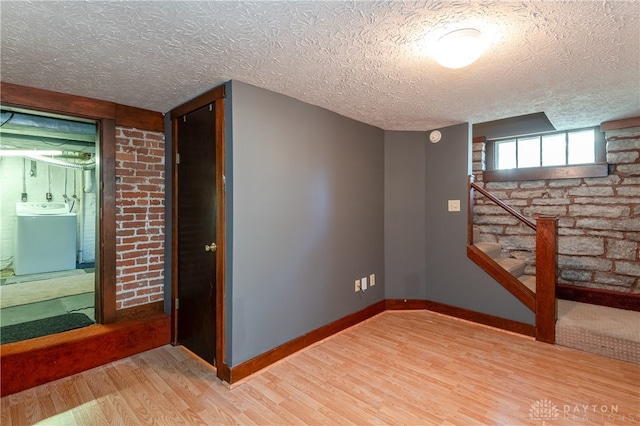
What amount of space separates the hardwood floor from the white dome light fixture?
2017 millimetres

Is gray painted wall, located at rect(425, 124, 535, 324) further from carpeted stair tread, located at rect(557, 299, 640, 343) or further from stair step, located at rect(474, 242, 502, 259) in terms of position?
carpeted stair tread, located at rect(557, 299, 640, 343)

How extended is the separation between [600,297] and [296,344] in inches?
133

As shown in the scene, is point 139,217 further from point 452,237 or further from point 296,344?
point 452,237

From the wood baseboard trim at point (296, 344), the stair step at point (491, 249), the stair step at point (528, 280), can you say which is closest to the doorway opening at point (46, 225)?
the wood baseboard trim at point (296, 344)

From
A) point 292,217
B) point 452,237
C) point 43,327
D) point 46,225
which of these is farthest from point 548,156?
point 46,225

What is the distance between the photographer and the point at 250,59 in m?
1.78

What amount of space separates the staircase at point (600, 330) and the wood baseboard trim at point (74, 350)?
361 cm

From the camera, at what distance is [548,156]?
3.68 metres

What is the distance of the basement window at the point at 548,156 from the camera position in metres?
3.33

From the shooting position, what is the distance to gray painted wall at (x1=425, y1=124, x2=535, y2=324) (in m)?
3.11

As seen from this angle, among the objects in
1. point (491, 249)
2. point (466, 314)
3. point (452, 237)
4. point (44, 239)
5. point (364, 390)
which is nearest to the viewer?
point (364, 390)

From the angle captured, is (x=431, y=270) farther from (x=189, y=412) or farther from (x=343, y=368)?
(x=189, y=412)

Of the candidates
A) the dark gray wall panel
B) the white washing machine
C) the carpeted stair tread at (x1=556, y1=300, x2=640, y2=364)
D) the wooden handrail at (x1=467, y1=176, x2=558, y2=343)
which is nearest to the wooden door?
the dark gray wall panel

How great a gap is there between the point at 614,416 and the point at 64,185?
8005mm
